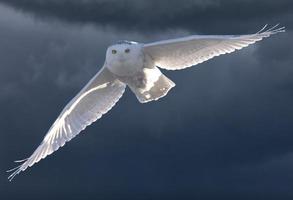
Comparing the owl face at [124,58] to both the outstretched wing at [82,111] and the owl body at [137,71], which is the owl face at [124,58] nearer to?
the owl body at [137,71]

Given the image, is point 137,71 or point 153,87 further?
point 153,87

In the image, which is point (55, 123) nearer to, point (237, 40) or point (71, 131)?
point (71, 131)

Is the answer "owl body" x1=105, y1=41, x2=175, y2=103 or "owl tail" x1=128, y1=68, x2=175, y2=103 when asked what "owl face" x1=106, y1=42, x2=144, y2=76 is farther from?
"owl tail" x1=128, y1=68, x2=175, y2=103

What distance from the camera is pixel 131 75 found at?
45.2 m

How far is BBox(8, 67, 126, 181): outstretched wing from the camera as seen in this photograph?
47.1 metres

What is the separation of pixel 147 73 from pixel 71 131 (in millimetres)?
Result: 4023

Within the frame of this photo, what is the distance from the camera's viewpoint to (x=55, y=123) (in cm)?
4762

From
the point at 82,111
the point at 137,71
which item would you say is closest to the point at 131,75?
the point at 137,71

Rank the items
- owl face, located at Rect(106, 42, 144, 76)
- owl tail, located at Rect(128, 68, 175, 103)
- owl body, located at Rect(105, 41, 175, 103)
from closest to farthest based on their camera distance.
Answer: owl face, located at Rect(106, 42, 144, 76) < owl body, located at Rect(105, 41, 175, 103) < owl tail, located at Rect(128, 68, 175, 103)

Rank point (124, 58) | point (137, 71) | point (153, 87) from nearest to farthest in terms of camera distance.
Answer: point (124, 58), point (137, 71), point (153, 87)

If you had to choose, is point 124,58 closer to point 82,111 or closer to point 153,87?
point 153,87

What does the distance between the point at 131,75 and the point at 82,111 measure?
3883 millimetres

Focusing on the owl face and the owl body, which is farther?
the owl body

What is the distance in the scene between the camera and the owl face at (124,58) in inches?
1729
